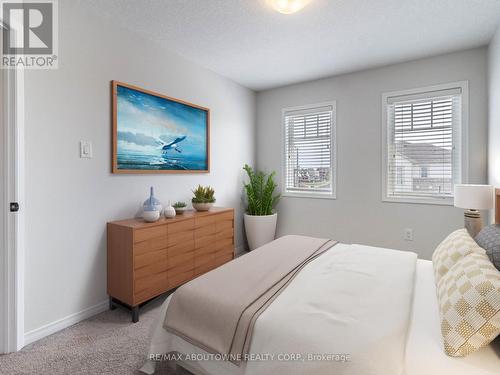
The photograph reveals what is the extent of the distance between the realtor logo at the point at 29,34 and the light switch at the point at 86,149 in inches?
23.5

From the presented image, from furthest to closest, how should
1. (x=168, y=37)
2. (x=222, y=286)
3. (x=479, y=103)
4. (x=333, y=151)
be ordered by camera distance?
(x=333, y=151) < (x=479, y=103) < (x=168, y=37) < (x=222, y=286)

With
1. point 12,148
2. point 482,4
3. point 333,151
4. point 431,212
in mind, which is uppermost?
point 482,4

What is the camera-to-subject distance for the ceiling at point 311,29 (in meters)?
2.09

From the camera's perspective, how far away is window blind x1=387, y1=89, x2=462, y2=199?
2.94 metres

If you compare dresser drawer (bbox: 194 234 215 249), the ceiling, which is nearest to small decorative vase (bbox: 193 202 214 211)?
dresser drawer (bbox: 194 234 215 249)

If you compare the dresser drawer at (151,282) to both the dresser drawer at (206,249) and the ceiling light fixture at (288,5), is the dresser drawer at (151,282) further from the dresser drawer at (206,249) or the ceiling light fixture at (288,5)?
the ceiling light fixture at (288,5)

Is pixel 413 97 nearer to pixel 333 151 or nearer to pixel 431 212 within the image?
pixel 333 151

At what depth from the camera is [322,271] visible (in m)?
1.71

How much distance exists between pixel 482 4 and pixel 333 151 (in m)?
1.98

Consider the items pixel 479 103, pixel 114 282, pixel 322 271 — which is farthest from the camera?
pixel 479 103

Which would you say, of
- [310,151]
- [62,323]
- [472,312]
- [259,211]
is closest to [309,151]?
[310,151]

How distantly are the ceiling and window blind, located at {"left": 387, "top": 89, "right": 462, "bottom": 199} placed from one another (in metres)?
0.54

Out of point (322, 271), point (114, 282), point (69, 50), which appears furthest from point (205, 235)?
point (69, 50)

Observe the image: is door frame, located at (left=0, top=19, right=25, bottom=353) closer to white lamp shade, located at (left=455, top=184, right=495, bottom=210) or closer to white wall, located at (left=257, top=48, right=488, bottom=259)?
white wall, located at (left=257, top=48, right=488, bottom=259)
